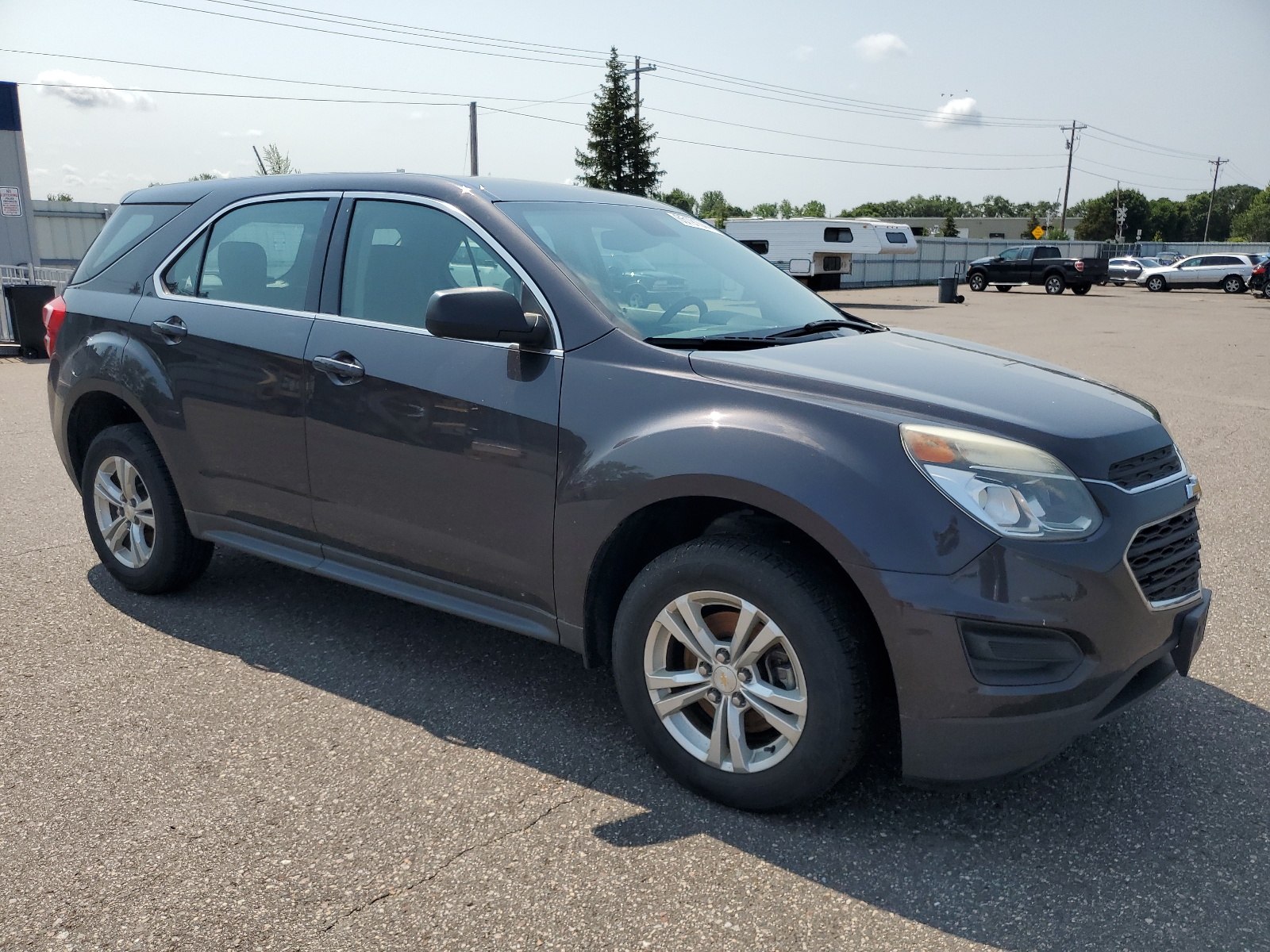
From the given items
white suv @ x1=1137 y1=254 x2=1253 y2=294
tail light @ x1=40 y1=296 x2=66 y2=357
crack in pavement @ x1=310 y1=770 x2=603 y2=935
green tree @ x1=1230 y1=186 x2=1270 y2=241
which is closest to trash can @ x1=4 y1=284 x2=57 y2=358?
tail light @ x1=40 y1=296 x2=66 y2=357

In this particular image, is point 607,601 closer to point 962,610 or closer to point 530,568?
point 530,568

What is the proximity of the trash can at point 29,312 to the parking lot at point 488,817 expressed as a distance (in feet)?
38.7

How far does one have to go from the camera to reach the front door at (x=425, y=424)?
10.7 feet

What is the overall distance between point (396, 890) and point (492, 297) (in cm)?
167

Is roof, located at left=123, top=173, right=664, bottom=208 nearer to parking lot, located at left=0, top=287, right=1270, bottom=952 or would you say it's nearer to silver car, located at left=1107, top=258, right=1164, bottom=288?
parking lot, located at left=0, top=287, right=1270, bottom=952

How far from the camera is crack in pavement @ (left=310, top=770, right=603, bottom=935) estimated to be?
99.3 inches

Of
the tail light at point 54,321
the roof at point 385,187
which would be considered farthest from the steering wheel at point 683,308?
the tail light at point 54,321

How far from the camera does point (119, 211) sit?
4828 millimetres

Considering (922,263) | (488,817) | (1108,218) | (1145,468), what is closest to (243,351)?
Answer: (488,817)

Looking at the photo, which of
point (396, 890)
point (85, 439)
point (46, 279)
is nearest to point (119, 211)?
point (85, 439)

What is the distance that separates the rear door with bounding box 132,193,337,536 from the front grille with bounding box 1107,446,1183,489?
107 inches

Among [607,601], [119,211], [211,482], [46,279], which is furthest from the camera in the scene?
[46,279]

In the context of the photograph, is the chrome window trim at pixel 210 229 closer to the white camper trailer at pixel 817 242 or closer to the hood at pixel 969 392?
the hood at pixel 969 392

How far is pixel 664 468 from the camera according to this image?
2936 mm
